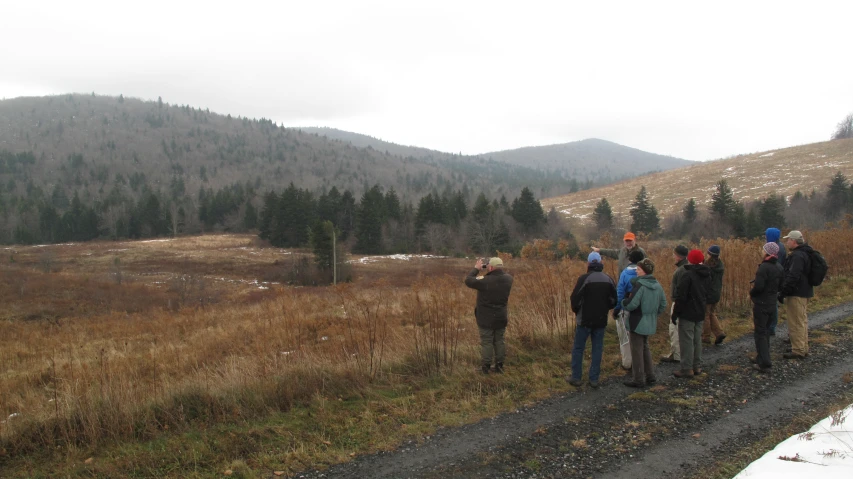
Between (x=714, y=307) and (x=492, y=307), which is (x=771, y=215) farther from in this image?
(x=492, y=307)

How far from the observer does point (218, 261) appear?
2010 inches

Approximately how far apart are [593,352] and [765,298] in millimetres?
3007

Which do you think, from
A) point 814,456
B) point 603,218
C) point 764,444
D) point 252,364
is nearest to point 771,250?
point 764,444

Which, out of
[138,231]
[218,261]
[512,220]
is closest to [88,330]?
[218,261]

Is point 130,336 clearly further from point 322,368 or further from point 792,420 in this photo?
point 792,420

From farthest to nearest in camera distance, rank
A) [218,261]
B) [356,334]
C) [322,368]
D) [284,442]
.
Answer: [218,261], [356,334], [322,368], [284,442]

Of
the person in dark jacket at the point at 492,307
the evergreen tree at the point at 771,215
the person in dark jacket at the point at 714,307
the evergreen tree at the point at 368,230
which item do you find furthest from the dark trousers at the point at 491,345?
the evergreen tree at the point at 368,230

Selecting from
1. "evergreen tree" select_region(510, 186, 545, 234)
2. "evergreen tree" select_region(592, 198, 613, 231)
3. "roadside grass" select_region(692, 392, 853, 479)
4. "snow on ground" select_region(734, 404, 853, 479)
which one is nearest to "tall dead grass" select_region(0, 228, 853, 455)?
"roadside grass" select_region(692, 392, 853, 479)

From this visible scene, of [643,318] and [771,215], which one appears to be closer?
[643,318]

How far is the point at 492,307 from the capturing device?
6.58 meters

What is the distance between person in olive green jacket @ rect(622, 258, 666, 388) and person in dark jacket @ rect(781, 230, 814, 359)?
2.77 metres

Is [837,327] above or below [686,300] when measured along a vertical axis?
below

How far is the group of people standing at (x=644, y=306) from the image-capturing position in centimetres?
607

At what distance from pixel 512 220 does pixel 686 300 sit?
186 feet
